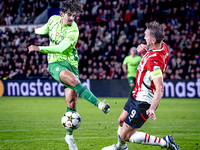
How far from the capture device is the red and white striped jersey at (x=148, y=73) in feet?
11.8

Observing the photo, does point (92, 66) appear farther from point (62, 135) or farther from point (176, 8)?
point (62, 135)

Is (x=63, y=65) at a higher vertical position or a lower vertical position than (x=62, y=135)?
higher

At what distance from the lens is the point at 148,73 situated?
368cm

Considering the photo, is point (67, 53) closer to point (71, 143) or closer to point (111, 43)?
point (71, 143)

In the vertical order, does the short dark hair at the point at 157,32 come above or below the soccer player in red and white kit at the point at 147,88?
above

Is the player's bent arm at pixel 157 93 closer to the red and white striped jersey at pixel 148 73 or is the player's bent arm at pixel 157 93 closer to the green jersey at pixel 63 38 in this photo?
the red and white striped jersey at pixel 148 73

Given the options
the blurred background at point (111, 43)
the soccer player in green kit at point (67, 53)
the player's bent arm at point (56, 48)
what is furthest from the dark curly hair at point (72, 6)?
the blurred background at point (111, 43)

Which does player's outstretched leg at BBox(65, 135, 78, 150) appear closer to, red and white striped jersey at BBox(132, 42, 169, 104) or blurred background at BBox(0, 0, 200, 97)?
red and white striped jersey at BBox(132, 42, 169, 104)

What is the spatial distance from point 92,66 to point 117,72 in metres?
1.56

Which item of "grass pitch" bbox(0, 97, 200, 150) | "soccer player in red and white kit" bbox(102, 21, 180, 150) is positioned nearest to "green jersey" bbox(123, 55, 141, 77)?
"grass pitch" bbox(0, 97, 200, 150)

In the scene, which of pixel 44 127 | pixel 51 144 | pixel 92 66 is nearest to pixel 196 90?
pixel 92 66

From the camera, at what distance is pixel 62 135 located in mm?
5848

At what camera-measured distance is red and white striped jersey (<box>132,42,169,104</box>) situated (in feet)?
11.8

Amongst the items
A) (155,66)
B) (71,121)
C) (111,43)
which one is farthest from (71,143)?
(111,43)
